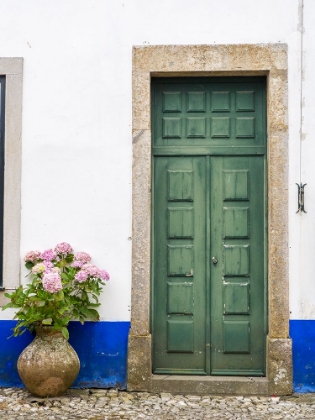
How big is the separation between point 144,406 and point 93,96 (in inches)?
105

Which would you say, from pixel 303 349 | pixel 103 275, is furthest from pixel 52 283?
pixel 303 349

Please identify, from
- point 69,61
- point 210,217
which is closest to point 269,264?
point 210,217

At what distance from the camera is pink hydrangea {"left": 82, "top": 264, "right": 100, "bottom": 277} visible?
5461 mm

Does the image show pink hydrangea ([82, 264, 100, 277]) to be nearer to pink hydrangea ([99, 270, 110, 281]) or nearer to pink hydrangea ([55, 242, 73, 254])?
pink hydrangea ([99, 270, 110, 281])

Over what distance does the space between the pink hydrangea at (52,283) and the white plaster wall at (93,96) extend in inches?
22.2

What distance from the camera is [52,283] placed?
17.1ft

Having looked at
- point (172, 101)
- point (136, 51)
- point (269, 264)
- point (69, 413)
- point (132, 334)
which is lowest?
point (69, 413)

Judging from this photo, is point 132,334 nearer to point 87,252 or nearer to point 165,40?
point 87,252

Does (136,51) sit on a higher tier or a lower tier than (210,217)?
higher

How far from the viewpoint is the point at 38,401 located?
17.5ft

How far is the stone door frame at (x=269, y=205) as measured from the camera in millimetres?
5621

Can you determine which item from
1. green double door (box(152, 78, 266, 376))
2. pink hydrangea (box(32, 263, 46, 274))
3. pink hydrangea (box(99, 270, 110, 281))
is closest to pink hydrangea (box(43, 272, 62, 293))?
pink hydrangea (box(32, 263, 46, 274))

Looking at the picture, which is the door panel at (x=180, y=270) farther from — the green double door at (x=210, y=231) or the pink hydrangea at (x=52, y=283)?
the pink hydrangea at (x=52, y=283)

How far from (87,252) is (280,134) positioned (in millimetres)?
1958
